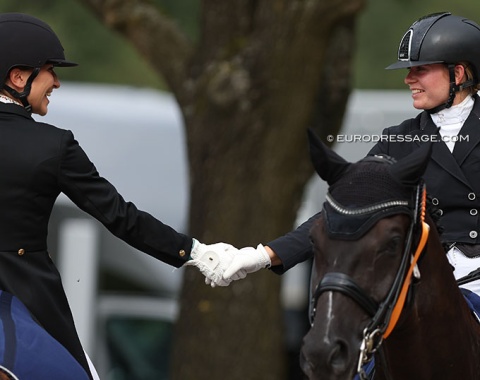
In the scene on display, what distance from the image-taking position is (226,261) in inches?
201

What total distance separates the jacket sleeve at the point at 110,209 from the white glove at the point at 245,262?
0.22 meters

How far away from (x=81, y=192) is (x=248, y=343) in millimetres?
4743

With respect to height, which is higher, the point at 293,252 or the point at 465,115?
the point at 465,115

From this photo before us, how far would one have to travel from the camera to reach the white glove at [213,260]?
5.10 meters

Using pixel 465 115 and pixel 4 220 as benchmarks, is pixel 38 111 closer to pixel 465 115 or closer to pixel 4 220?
pixel 4 220

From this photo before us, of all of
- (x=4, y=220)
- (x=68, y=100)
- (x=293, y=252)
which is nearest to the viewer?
(x=4, y=220)

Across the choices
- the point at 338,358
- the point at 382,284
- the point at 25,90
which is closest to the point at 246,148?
the point at 25,90

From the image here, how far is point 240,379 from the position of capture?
9.41m

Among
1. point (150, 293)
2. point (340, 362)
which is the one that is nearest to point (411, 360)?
point (340, 362)

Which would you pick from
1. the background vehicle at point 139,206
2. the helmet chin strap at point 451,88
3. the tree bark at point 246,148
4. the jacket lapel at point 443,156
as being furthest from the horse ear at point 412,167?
the background vehicle at point 139,206

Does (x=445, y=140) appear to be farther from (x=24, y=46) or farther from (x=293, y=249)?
(x=24, y=46)

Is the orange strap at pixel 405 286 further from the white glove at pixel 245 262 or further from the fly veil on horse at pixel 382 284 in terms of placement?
the white glove at pixel 245 262

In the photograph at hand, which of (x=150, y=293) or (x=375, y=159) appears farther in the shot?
(x=150, y=293)

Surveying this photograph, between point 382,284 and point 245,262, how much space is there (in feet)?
3.18
